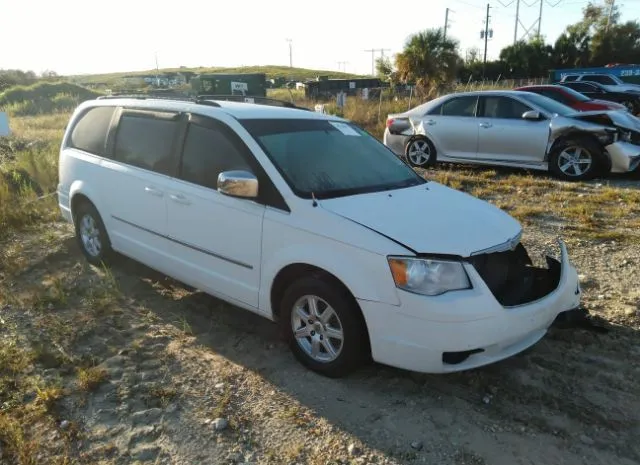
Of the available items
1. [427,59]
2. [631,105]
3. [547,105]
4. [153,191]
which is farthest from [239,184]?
[427,59]

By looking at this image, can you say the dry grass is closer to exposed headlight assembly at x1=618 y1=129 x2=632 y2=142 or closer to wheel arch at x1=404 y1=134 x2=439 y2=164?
wheel arch at x1=404 y1=134 x2=439 y2=164

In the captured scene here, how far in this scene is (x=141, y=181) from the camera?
4.64 metres

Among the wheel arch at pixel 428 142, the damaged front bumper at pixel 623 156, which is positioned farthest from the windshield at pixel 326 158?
the wheel arch at pixel 428 142

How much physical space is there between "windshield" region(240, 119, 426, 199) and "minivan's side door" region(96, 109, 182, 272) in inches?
34.9

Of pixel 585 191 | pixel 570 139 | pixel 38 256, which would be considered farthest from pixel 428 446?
pixel 570 139

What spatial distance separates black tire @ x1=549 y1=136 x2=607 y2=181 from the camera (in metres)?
9.14

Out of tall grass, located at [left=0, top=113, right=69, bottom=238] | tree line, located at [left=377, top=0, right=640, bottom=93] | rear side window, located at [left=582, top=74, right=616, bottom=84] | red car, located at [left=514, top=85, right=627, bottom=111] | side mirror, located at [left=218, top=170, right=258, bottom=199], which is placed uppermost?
tree line, located at [left=377, top=0, right=640, bottom=93]

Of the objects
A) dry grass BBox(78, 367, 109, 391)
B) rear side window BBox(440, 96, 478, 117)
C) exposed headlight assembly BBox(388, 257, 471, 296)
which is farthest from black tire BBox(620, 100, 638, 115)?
dry grass BBox(78, 367, 109, 391)

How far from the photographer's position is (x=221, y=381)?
356cm

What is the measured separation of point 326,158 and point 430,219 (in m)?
1.01

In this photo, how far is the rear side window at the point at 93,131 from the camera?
5270 mm

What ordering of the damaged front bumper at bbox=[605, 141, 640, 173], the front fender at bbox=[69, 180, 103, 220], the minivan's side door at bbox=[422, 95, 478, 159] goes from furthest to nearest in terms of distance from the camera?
1. the minivan's side door at bbox=[422, 95, 478, 159]
2. the damaged front bumper at bbox=[605, 141, 640, 173]
3. the front fender at bbox=[69, 180, 103, 220]

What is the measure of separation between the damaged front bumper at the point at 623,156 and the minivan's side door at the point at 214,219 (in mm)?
7351

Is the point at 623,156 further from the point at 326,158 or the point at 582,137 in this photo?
the point at 326,158
